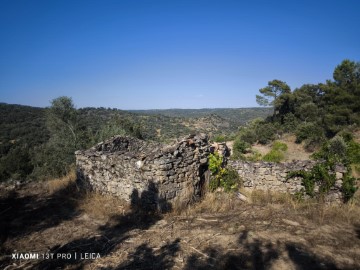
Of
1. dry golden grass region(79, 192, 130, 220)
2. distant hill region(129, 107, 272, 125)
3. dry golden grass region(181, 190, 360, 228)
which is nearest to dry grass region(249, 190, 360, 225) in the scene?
dry golden grass region(181, 190, 360, 228)

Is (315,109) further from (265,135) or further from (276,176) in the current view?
(276,176)

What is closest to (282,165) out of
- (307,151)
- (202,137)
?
(202,137)

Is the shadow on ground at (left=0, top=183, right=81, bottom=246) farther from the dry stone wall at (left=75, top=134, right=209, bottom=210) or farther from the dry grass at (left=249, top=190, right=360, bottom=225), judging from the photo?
the dry grass at (left=249, top=190, right=360, bottom=225)

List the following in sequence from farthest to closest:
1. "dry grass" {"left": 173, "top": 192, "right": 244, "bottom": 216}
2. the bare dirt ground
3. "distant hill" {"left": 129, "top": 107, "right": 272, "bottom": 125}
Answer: "distant hill" {"left": 129, "top": 107, "right": 272, "bottom": 125} < "dry grass" {"left": 173, "top": 192, "right": 244, "bottom": 216} < the bare dirt ground

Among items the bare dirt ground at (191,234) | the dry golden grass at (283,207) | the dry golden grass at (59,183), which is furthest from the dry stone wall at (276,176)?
the dry golden grass at (59,183)

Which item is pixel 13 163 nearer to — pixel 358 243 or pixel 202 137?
pixel 202 137

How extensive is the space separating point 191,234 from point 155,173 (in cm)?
190

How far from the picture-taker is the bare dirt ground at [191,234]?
390 centimetres

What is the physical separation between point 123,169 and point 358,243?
5.82 metres

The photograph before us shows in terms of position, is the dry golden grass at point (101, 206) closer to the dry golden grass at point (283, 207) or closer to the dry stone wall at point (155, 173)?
the dry stone wall at point (155, 173)

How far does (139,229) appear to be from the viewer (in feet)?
17.5

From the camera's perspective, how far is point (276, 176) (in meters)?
6.82

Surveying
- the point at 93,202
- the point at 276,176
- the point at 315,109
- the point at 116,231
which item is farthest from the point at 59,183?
the point at 315,109

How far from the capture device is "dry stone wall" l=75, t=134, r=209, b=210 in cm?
607
